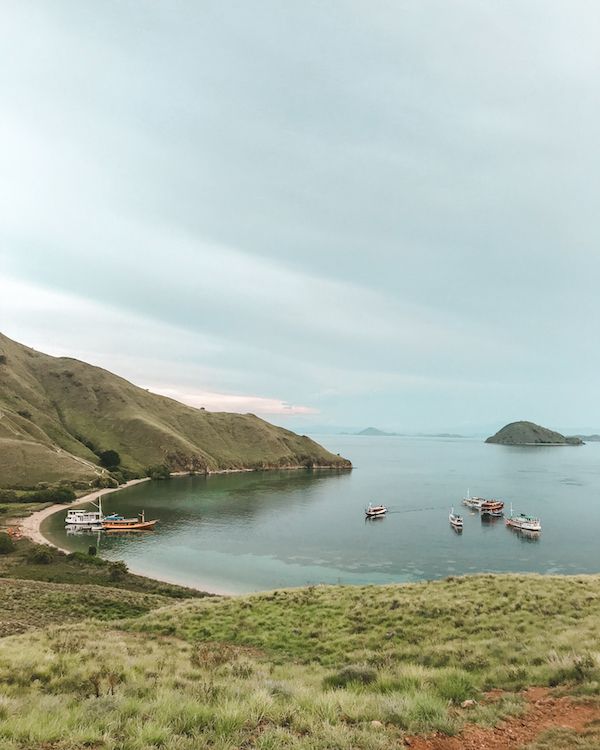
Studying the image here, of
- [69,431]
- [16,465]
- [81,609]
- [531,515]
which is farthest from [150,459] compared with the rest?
[81,609]

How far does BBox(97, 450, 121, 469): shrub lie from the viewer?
152750mm

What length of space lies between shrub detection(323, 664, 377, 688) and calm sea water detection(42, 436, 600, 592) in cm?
4037

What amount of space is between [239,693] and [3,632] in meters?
17.5

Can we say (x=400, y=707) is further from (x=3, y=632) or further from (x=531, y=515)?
(x=531, y=515)

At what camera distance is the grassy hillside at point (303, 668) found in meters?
8.46

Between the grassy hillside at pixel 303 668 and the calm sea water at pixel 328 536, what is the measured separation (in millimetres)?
→ 29560

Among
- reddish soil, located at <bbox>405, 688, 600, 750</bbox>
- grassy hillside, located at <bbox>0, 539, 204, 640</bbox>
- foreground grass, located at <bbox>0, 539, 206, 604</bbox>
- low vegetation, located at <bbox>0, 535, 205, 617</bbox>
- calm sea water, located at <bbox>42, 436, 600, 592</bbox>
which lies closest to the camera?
reddish soil, located at <bbox>405, 688, 600, 750</bbox>

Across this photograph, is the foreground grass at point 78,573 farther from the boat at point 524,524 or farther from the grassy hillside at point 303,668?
the boat at point 524,524

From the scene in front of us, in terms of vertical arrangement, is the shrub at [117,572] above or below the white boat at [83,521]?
above

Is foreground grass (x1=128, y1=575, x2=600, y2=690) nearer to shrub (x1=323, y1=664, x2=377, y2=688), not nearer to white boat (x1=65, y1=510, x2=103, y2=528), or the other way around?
shrub (x1=323, y1=664, x2=377, y2=688)

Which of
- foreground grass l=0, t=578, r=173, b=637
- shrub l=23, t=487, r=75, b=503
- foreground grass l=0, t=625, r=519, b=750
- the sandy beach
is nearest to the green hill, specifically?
the sandy beach

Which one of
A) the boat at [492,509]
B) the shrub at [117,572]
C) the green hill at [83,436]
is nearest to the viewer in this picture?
the shrub at [117,572]

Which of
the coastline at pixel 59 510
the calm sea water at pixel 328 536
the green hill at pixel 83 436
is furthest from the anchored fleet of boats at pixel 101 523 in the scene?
the green hill at pixel 83 436

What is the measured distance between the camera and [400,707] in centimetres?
968
